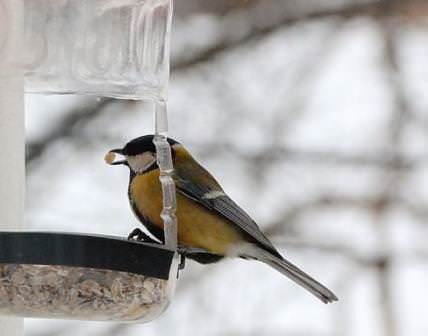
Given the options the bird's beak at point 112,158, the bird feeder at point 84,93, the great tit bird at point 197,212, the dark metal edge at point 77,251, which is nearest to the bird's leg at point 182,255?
the great tit bird at point 197,212

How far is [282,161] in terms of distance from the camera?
790 cm

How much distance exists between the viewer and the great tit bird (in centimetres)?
427

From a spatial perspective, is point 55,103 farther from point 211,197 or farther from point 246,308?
point 211,197

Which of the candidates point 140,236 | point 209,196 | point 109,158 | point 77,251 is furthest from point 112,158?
point 77,251

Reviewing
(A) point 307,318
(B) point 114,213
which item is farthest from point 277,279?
(B) point 114,213

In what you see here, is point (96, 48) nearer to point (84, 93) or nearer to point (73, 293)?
point (84, 93)

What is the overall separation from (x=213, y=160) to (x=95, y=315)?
409cm

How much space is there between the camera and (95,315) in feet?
12.1

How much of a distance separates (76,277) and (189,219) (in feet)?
→ 2.69

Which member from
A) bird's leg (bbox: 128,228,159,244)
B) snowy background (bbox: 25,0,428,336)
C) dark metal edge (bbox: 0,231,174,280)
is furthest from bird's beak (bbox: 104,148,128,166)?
snowy background (bbox: 25,0,428,336)

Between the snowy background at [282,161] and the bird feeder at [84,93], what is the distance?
3094 millimetres

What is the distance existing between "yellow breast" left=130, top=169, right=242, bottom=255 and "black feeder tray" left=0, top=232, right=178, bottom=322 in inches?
19.0

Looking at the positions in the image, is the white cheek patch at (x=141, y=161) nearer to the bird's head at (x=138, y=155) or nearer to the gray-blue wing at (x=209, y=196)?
the bird's head at (x=138, y=155)

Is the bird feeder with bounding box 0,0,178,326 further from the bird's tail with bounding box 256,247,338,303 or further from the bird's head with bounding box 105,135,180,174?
the bird's tail with bounding box 256,247,338,303
